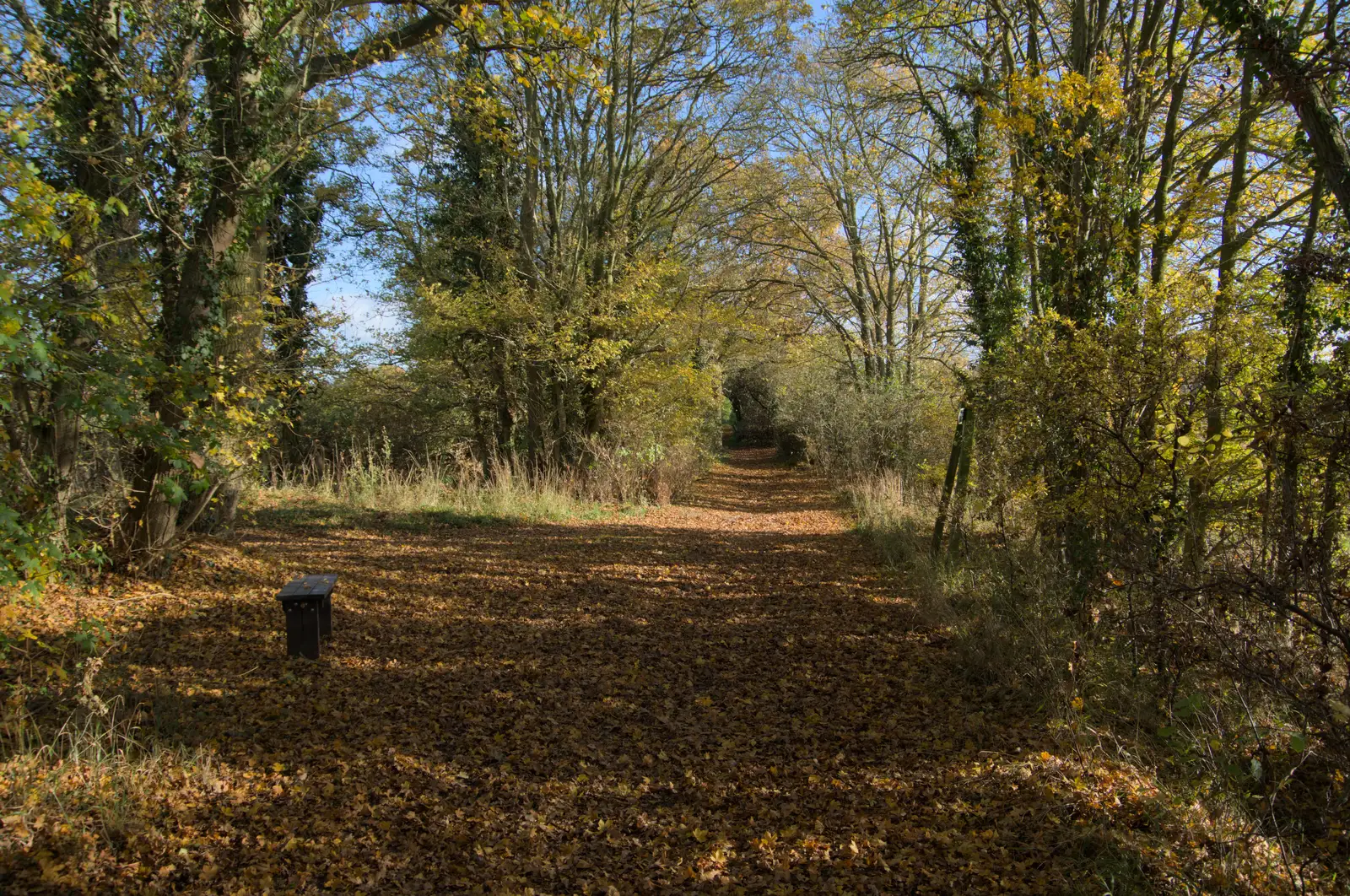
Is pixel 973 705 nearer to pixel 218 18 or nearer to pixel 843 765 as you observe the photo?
pixel 843 765

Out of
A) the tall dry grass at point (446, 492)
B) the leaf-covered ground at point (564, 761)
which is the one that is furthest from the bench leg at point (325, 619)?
the tall dry grass at point (446, 492)

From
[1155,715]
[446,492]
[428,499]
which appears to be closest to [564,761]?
[1155,715]

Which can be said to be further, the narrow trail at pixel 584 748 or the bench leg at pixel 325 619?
the bench leg at pixel 325 619

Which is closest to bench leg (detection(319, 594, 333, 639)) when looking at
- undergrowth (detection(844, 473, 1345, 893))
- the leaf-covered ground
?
the leaf-covered ground

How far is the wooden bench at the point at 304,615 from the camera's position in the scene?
4496 mm

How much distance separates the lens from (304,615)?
4.57 m

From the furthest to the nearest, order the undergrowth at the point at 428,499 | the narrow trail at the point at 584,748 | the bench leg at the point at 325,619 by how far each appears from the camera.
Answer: the undergrowth at the point at 428,499, the bench leg at the point at 325,619, the narrow trail at the point at 584,748

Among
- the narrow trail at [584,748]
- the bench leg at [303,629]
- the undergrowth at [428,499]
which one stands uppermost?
the undergrowth at [428,499]

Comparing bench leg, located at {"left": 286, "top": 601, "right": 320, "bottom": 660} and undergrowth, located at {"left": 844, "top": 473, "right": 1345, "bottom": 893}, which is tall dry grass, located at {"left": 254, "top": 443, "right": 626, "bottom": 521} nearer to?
bench leg, located at {"left": 286, "top": 601, "right": 320, "bottom": 660}

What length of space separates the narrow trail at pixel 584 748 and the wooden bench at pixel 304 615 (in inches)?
5.3

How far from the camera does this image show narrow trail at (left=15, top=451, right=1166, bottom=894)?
2.92 metres

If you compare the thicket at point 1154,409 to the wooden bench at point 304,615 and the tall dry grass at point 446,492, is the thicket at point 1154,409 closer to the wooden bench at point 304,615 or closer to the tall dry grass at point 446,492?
the wooden bench at point 304,615

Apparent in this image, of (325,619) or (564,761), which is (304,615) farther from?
(564,761)

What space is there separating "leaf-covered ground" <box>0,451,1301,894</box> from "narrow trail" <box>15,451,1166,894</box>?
0.05ft
